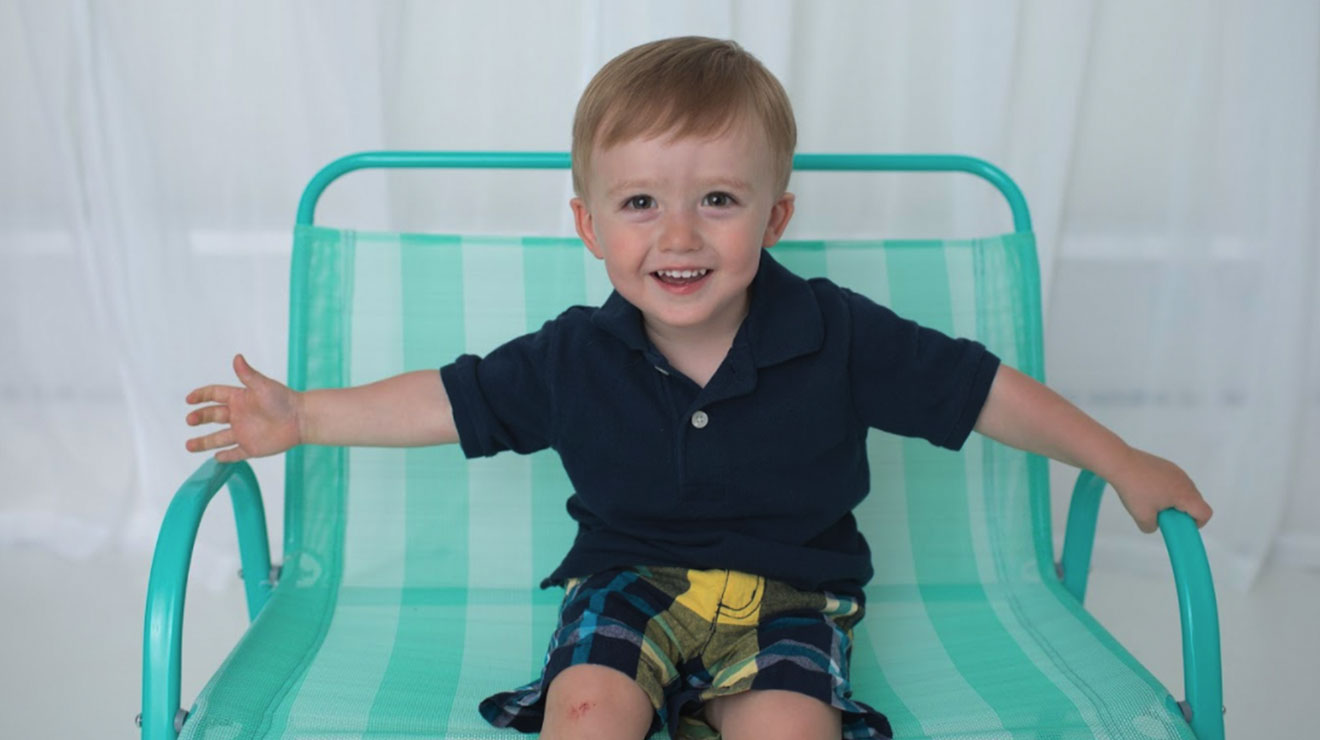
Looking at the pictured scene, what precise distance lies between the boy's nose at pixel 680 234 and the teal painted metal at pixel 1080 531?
0.61 meters

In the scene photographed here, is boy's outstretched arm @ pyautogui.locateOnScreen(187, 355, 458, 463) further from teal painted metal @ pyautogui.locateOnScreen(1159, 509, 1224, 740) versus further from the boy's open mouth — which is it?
teal painted metal @ pyautogui.locateOnScreen(1159, 509, 1224, 740)

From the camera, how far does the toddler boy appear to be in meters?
1.33

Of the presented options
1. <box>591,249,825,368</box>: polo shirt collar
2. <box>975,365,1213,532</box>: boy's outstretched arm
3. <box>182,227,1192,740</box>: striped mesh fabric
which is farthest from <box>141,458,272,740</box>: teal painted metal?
<box>975,365,1213,532</box>: boy's outstretched arm

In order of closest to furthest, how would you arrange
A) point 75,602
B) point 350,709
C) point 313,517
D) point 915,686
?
point 350,709
point 915,686
point 313,517
point 75,602

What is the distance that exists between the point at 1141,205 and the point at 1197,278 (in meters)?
0.17

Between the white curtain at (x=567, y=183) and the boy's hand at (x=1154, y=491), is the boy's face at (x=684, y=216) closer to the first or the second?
the boy's hand at (x=1154, y=491)

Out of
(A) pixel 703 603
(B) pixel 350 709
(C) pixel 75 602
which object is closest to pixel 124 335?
(C) pixel 75 602

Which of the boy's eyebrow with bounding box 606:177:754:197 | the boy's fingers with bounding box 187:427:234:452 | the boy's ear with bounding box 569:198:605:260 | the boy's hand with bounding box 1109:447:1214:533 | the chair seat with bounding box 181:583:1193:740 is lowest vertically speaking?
the chair seat with bounding box 181:583:1193:740

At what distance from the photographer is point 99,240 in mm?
2322

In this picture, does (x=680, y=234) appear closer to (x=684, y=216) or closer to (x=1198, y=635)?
(x=684, y=216)

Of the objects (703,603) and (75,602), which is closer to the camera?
(703,603)

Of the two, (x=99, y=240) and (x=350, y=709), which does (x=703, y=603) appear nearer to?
(x=350, y=709)

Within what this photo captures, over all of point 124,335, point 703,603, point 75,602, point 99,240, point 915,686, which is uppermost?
point 99,240

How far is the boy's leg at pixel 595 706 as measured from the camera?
125 centimetres
